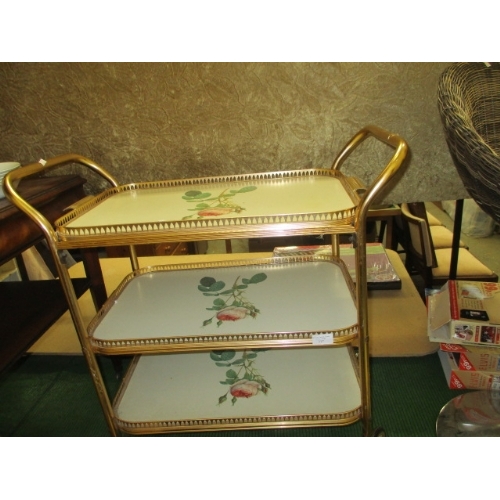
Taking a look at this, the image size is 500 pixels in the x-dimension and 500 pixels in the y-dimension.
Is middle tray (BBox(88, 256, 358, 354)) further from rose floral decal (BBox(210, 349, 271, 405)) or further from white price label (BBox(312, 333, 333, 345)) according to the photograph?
rose floral decal (BBox(210, 349, 271, 405))

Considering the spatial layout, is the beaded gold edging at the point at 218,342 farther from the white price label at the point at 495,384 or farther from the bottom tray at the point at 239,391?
the white price label at the point at 495,384

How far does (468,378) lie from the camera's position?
3.87ft

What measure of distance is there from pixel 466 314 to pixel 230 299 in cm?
77

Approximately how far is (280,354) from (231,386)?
0.21m

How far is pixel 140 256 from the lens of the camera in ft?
6.01

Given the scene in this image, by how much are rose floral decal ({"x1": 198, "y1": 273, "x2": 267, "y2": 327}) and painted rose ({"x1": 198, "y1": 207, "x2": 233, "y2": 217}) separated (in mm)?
300

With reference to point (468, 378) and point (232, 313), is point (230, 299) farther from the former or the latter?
point (468, 378)

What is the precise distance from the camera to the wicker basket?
0.74m

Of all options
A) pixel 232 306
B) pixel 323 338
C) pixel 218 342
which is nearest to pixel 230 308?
pixel 232 306

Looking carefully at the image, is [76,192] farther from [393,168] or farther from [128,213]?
[393,168]

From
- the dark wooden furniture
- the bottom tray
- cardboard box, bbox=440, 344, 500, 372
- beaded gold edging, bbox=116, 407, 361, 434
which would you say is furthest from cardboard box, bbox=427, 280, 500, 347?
the dark wooden furniture

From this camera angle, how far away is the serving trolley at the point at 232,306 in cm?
75

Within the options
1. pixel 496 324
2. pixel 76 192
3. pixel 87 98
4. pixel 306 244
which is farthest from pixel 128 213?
pixel 496 324

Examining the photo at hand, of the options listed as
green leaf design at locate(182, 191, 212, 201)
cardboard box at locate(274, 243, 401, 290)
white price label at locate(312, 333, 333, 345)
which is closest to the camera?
white price label at locate(312, 333, 333, 345)
